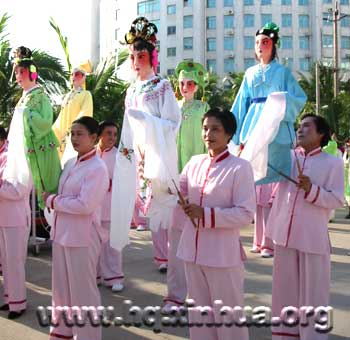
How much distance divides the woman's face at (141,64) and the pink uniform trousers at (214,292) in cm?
175

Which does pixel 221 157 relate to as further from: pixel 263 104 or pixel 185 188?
pixel 263 104

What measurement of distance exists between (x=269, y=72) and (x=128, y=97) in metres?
1.16

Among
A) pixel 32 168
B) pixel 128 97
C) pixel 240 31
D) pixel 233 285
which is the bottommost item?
pixel 233 285

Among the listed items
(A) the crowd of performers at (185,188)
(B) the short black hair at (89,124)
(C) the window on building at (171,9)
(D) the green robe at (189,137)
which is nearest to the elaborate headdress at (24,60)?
(A) the crowd of performers at (185,188)

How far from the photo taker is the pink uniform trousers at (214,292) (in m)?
3.00

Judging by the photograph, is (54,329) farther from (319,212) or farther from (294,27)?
(294,27)

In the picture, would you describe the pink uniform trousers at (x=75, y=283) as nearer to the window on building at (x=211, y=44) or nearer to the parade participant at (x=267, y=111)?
the parade participant at (x=267, y=111)

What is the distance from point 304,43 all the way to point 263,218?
44470 mm

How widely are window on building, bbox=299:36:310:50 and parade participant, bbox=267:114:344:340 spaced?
46.7m

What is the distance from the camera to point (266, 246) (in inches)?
242

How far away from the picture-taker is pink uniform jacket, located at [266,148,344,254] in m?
3.31

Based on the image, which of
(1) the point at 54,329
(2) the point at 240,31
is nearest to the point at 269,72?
(1) the point at 54,329

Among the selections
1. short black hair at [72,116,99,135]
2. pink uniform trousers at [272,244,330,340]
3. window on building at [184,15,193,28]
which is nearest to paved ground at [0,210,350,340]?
pink uniform trousers at [272,244,330,340]

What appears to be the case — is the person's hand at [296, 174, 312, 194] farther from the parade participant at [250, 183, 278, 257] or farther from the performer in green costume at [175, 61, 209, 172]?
the parade participant at [250, 183, 278, 257]
